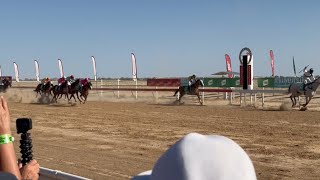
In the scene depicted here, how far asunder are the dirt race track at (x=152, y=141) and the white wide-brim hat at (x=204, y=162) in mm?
6974

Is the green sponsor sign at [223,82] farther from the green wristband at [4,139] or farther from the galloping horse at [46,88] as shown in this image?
the green wristband at [4,139]

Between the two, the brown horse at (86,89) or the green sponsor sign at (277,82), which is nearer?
the green sponsor sign at (277,82)

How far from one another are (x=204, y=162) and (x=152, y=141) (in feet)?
39.5

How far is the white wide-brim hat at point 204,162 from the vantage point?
178 centimetres

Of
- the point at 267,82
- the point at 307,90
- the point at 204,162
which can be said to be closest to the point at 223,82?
the point at 267,82

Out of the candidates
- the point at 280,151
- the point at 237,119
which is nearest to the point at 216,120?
the point at 237,119

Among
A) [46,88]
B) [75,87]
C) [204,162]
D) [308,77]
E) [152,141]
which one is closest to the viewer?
[204,162]

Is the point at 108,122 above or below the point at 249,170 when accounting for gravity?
below

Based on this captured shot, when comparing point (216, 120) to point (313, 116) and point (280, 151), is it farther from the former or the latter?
point (280, 151)

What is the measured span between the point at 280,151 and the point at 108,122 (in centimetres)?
991

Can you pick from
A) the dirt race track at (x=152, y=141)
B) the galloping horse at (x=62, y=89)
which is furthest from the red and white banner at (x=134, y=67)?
the dirt race track at (x=152, y=141)

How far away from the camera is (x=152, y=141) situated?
13781 mm

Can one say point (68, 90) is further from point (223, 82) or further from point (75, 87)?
point (223, 82)

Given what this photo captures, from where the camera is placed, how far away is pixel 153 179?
190 cm
